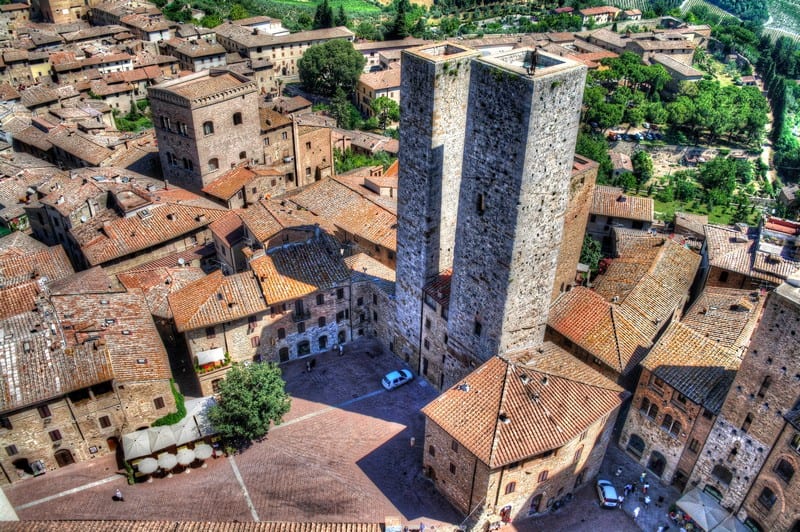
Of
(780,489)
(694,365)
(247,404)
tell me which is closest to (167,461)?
(247,404)

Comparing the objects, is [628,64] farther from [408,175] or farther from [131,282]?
[131,282]

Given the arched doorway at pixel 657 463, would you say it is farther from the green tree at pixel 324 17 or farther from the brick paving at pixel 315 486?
the green tree at pixel 324 17

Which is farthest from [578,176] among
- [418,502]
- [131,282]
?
[131,282]

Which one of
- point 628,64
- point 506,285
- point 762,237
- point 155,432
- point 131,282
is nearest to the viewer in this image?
point 506,285

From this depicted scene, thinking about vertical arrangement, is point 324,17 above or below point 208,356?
above

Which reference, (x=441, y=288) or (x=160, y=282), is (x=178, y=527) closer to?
(x=441, y=288)

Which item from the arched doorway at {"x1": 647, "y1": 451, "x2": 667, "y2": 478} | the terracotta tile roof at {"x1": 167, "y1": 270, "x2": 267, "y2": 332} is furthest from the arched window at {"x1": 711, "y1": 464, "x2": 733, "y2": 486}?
the terracotta tile roof at {"x1": 167, "y1": 270, "x2": 267, "y2": 332}

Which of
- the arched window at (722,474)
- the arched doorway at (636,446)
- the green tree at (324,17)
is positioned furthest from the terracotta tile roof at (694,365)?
the green tree at (324,17)
